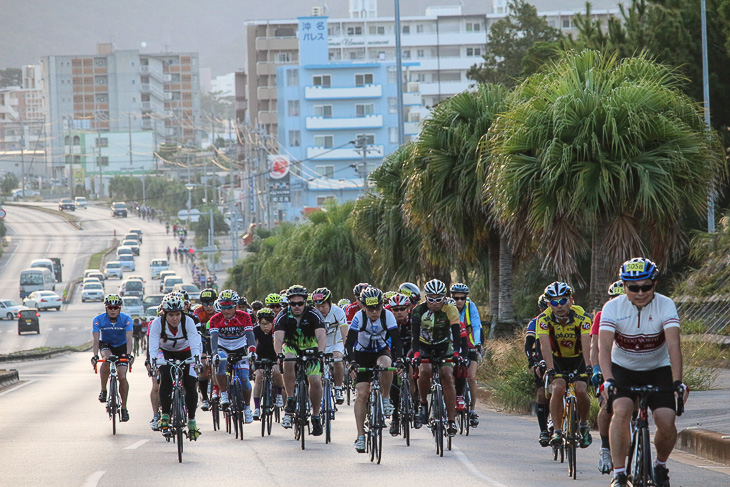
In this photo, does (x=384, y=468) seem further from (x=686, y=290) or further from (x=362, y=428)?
(x=686, y=290)

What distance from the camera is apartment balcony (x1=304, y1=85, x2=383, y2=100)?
126 meters

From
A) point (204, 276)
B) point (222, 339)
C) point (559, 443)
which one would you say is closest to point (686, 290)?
point (222, 339)

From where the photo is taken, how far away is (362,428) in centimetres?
1380

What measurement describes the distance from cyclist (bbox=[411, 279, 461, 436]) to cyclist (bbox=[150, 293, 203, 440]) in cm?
271

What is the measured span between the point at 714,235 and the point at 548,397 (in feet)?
54.6

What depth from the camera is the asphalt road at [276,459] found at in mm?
12141

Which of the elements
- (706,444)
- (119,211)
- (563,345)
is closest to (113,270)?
(119,211)

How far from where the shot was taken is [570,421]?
12508 mm

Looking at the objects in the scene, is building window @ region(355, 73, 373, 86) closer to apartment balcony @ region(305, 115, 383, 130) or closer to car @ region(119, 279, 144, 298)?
apartment balcony @ region(305, 115, 383, 130)

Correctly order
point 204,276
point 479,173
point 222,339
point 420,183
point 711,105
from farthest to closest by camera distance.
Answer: point 204,276 → point 711,105 → point 420,183 → point 479,173 → point 222,339

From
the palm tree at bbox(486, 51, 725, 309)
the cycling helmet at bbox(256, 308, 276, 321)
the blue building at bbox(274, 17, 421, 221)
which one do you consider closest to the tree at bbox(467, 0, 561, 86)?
the palm tree at bbox(486, 51, 725, 309)

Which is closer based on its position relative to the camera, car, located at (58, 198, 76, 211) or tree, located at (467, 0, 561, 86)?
tree, located at (467, 0, 561, 86)

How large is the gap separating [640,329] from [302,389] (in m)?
6.44

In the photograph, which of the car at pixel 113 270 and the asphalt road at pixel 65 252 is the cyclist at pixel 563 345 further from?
the car at pixel 113 270
